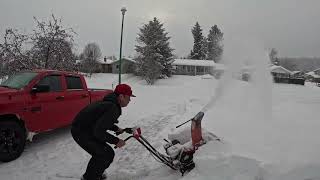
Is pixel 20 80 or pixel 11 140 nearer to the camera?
pixel 11 140

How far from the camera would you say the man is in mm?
4562

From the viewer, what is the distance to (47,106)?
7.21 meters

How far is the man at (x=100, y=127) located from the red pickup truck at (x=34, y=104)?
219 cm

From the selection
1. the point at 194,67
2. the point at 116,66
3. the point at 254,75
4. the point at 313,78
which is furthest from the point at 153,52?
the point at 313,78

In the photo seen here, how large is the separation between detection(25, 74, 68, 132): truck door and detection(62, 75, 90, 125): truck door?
0.20 m

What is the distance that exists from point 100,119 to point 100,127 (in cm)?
11

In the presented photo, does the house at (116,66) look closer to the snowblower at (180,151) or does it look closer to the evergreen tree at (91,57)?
the evergreen tree at (91,57)

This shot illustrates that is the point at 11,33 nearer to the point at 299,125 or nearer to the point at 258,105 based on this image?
the point at 258,105

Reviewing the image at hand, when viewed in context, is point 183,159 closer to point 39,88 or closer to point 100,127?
point 100,127

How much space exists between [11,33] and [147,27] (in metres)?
33.1

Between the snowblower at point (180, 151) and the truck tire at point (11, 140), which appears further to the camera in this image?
the truck tire at point (11, 140)

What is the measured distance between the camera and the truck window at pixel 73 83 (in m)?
8.20

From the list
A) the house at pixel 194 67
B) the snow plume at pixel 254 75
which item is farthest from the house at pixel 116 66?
the snow plume at pixel 254 75

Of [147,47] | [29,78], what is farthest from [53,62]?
[147,47]
